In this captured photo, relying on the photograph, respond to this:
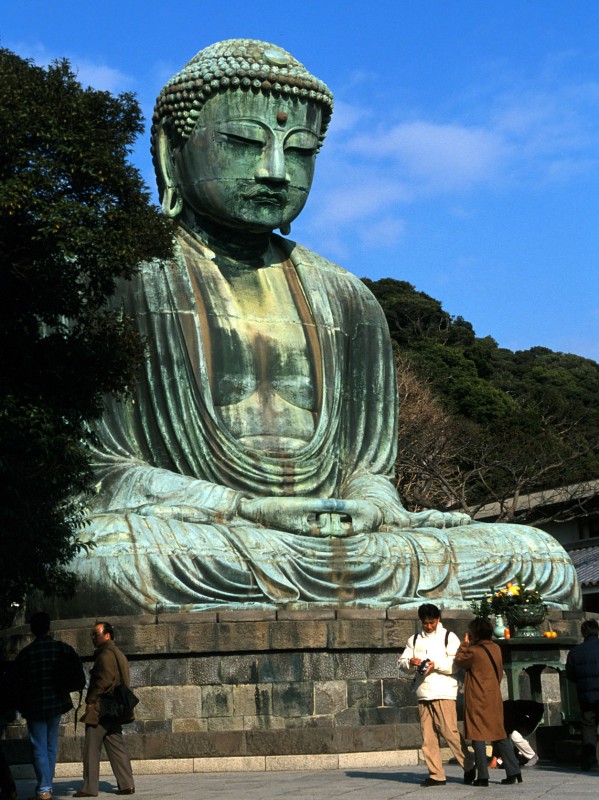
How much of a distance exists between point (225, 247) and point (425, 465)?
18.1 metres

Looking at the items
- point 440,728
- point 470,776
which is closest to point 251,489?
point 440,728

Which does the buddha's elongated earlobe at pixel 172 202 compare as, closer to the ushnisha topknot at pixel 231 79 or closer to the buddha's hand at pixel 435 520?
the ushnisha topknot at pixel 231 79

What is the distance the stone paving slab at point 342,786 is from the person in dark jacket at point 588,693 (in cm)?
16

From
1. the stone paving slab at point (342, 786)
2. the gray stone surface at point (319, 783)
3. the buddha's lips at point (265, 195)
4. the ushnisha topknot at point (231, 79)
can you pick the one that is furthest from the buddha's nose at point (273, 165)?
the stone paving slab at point (342, 786)

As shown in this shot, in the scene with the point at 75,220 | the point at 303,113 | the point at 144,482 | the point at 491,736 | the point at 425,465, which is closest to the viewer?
the point at 491,736

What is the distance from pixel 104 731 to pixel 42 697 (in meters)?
0.45

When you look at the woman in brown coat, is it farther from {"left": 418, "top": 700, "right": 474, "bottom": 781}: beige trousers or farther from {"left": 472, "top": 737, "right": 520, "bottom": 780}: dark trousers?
{"left": 418, "top": 700, "right": 474, "bottom": 781}: beige trousers

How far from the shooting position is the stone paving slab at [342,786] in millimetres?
8289

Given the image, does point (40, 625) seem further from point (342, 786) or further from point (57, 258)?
point (57, 258)

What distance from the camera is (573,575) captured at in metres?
13.5

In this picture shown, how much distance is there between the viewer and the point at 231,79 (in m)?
14.4

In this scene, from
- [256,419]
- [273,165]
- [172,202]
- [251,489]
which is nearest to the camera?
[251,489]

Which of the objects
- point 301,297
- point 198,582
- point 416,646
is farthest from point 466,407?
point 416,646

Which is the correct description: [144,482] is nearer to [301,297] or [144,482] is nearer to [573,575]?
[301,297]
